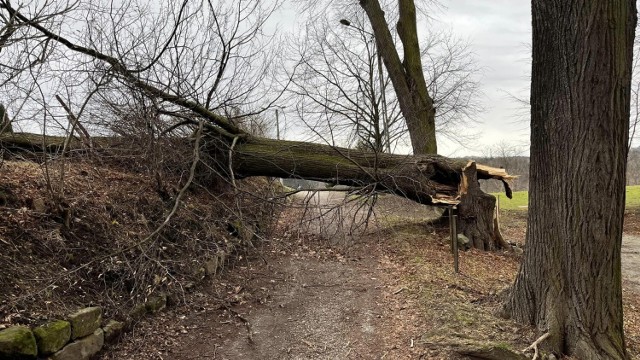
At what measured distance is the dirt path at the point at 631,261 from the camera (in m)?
8.72

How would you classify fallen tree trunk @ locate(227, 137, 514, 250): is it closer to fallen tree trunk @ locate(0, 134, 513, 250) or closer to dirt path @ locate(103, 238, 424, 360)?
fallen tree trunk @ locate(0, 134, 513, 250)

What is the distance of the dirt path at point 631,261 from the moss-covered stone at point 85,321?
8.38 meters

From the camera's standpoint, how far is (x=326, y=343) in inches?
193

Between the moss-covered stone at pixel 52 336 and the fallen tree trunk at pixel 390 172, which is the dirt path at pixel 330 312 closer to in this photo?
the moss-covered stone at pixel 52 336

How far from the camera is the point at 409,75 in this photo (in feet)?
41.1

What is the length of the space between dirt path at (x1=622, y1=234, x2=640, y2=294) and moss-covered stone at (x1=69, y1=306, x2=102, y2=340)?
8382mm

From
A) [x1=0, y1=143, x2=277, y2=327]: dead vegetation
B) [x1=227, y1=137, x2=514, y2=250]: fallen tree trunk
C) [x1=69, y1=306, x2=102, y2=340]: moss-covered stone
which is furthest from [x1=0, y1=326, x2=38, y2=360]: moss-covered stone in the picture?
[x1=227, y1=137, x2=514, y2=250]: fallen tree trunk

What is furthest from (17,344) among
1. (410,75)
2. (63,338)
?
(410,75)

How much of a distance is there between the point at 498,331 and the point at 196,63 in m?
5.85

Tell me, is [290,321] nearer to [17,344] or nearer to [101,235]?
[101,235]

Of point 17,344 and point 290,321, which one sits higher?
point 17,344

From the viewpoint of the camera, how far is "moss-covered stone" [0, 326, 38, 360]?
3.28 m

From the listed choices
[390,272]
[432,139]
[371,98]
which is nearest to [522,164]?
[371,98]

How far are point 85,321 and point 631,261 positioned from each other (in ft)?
37.0
